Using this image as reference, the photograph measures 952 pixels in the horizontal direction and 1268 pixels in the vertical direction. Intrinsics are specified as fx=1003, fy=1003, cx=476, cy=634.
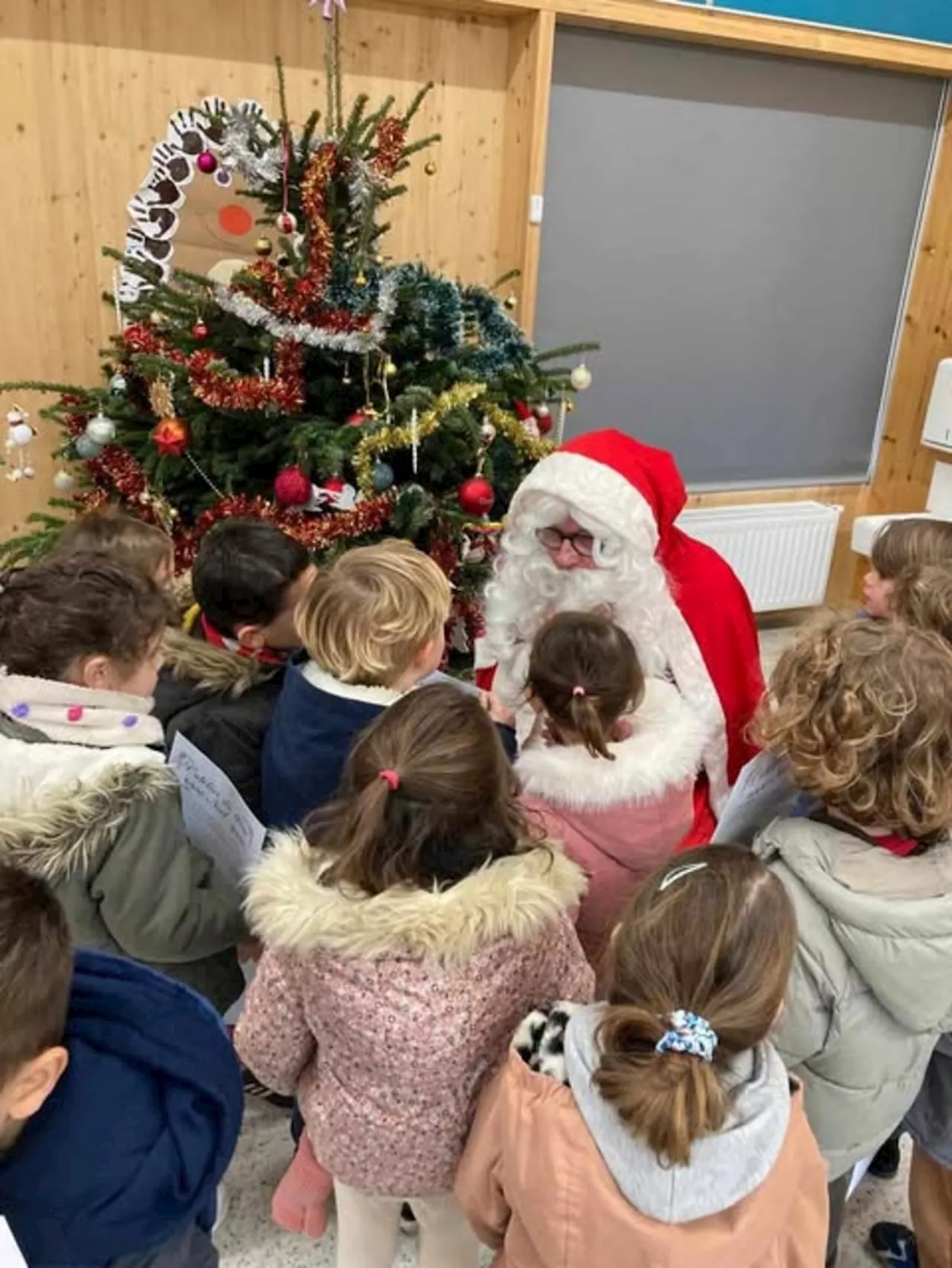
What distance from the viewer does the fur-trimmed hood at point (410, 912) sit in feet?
3.61

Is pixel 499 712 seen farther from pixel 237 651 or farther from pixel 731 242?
pixel 731 242

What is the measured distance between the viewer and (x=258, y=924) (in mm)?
1161

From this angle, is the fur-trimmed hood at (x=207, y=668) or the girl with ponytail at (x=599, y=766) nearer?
the girl with ponytail at (x=599, y=766)

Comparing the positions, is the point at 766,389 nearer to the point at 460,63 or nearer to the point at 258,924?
the point at 460,63

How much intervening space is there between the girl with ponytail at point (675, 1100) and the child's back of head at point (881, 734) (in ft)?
0.86

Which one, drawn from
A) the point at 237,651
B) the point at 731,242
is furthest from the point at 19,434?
the point at 731,242

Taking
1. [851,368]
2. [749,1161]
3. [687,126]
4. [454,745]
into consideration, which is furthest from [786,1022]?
[851,368]

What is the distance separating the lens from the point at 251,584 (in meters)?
1.73

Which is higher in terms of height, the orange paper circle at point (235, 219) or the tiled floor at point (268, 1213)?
the orange paper circle at point (235, 219)

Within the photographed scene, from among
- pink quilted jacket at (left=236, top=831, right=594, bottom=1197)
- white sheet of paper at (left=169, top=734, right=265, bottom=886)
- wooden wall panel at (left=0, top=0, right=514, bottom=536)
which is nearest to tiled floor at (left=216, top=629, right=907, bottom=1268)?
pink quilted jacket at (left=236, top=831, right=594, bottom=1197)

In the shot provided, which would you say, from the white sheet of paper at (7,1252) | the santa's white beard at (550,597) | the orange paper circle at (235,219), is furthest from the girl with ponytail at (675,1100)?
the orange paper circle at (235,219)

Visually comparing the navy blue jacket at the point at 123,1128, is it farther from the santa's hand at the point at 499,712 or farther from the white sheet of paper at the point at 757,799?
the santa's hand at the point at 499,712

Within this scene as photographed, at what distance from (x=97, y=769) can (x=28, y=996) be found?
1.53 ft

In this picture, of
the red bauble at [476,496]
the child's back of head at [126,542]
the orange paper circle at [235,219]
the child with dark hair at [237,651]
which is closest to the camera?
the child with dark hair at [237,651]
